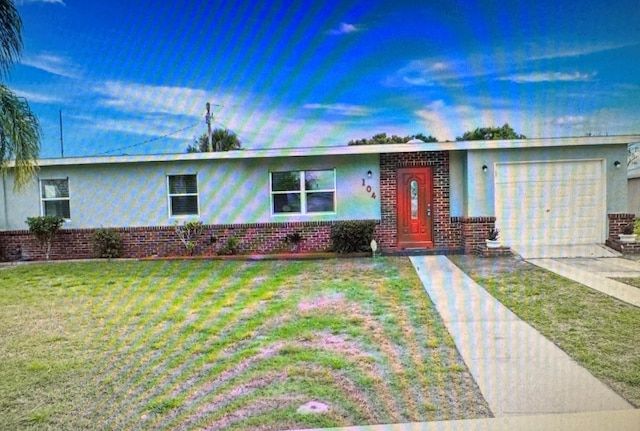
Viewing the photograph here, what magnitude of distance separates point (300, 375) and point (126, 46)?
44.2ft

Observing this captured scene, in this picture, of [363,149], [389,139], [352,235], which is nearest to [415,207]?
[352,235]

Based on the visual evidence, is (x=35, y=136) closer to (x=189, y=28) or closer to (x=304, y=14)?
(x=189, y=28)

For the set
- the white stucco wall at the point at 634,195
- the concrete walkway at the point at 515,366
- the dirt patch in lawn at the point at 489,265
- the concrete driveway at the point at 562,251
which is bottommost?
the concrete walkway at the point at 515,366

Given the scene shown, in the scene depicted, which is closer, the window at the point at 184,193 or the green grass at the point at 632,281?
the green grass at the point at 632,281

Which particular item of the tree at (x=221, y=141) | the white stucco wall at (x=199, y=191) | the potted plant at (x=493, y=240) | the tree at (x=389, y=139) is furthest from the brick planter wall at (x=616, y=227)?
the tree at (x=221, y=141)

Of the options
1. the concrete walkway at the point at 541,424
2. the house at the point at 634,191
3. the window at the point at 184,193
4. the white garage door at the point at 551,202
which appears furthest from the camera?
the house at the point at 634,191

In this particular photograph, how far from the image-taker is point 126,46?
45.9 feet

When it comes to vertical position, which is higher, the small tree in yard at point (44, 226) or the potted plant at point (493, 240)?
the small tree in yard at point (44, 226)

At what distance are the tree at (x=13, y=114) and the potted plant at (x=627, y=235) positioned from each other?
12259 mm

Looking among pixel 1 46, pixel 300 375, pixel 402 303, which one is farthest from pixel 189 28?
pixel 300 375

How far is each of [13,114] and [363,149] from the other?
734 cm

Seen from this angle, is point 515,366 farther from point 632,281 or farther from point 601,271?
point 601,271

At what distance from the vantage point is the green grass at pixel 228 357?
3.33 m

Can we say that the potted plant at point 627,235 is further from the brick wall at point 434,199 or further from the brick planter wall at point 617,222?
the brick wall at point 434,199
